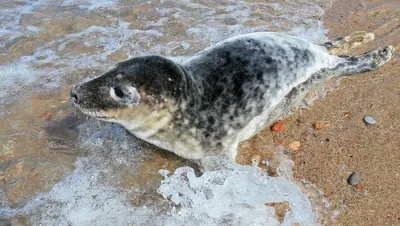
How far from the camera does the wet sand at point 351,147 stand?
117 inches

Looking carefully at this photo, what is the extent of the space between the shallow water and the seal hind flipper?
505 mm

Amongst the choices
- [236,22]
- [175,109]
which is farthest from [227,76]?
[236,22]

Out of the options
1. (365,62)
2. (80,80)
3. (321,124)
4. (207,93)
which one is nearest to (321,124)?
(321,124)

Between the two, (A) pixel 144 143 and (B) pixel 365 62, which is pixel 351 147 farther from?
(A) pixel 144 143

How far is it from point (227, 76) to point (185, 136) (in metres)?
0.54

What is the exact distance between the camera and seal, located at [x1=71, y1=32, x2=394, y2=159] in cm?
301

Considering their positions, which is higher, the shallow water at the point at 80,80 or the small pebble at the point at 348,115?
the small pebble at the point at 348,115

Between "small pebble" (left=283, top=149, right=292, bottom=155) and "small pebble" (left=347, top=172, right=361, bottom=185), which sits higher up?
"small pebble" (left=347, top=172, right=361, bottom=185)

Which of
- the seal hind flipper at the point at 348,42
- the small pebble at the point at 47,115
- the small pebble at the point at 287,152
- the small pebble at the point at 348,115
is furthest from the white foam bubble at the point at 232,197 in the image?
the seal hind flipper at the point at 348,42

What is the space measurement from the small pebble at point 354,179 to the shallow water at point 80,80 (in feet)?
2.17

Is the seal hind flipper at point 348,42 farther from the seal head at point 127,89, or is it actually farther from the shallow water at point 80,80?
the seal head at point 127,89

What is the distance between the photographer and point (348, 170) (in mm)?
3275

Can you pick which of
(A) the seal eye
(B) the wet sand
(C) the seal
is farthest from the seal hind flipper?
(A) the seal eye

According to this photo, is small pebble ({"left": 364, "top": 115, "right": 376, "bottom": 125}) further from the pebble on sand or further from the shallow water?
the shallow water
